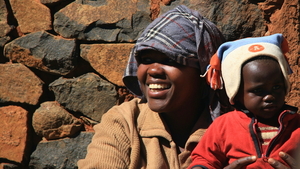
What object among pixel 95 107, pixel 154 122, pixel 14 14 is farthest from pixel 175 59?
pixel 14 14

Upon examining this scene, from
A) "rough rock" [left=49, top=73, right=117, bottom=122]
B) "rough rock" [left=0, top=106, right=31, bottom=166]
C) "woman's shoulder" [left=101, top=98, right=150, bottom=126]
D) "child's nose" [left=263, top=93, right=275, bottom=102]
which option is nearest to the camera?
"child's nose" [left=263, top=93, right=275, bottom=102]

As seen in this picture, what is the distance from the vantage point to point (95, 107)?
3498mm

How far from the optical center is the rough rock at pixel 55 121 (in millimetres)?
3570

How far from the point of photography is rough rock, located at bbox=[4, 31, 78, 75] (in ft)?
11.5

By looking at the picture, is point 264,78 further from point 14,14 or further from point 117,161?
point 14,14

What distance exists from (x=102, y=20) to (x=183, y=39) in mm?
914

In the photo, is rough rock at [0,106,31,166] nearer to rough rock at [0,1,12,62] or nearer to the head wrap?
rough rock at [0,1,12,62]

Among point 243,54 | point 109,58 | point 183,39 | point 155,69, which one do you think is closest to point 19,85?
point 109,58

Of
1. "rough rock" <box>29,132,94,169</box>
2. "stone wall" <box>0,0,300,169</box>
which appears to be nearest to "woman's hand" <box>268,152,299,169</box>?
"stone wall" <box>0,0,300,169</box>

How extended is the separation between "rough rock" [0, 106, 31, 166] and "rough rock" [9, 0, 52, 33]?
67 centimetres

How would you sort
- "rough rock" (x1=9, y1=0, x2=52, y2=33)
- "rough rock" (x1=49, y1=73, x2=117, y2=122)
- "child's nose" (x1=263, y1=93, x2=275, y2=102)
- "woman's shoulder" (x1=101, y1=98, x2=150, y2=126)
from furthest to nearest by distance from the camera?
"rough rock" (x1=9, y1=0, x2=52, y2=33) → "rough rock" (x1=49, y1=73, x2=117, y2=122) → "woman's shoulder" (x1=101, y1=98, x2=150, y2=126) → "child's nose" (x1=263, y1=93, x2=275, y2=102)

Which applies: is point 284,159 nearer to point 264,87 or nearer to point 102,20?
point 264,87

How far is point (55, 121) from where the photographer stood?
3572mm

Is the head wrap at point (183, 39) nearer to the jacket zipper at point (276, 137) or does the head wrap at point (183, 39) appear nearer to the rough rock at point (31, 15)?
the jacket zipper at point (276, 137)
